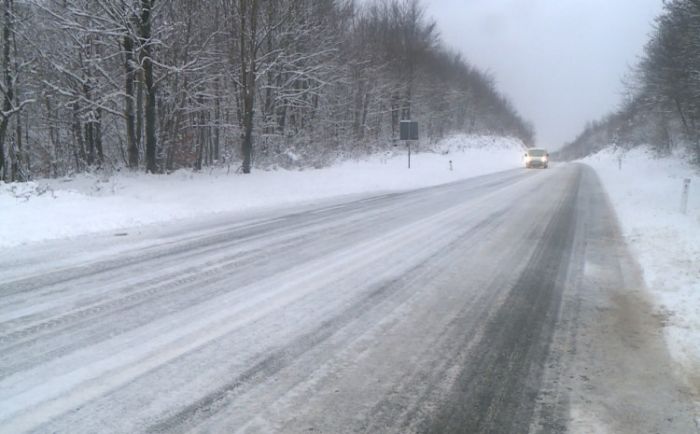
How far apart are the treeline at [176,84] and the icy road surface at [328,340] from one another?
1160cm

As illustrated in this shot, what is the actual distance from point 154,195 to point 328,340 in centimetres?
1133

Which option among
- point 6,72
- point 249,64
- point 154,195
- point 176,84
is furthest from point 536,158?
point 6,72

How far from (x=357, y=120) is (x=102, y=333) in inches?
1471

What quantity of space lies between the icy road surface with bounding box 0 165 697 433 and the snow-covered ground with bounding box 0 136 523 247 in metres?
1.79

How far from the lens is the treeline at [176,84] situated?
17109 mm

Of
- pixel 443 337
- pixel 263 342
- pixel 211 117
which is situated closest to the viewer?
pixel 263 342

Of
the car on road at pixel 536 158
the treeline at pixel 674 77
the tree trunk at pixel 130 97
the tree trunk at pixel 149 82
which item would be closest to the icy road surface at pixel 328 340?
the tree trunk at pixel 149 82

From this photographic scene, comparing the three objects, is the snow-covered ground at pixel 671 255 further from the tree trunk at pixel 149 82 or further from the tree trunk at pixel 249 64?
the tree trunk at pixel 149 82

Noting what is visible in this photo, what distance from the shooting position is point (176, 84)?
66.4 ft

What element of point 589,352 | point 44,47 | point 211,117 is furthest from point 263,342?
point 211,117

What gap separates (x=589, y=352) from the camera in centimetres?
405

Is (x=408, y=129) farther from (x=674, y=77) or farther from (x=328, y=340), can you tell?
(x=328, y=340)

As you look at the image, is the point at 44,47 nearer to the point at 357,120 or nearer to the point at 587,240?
the point at 587,240

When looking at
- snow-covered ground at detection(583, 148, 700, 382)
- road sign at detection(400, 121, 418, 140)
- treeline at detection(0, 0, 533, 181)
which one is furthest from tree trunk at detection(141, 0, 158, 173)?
road sign at detection(400, 121, 418, 140)
